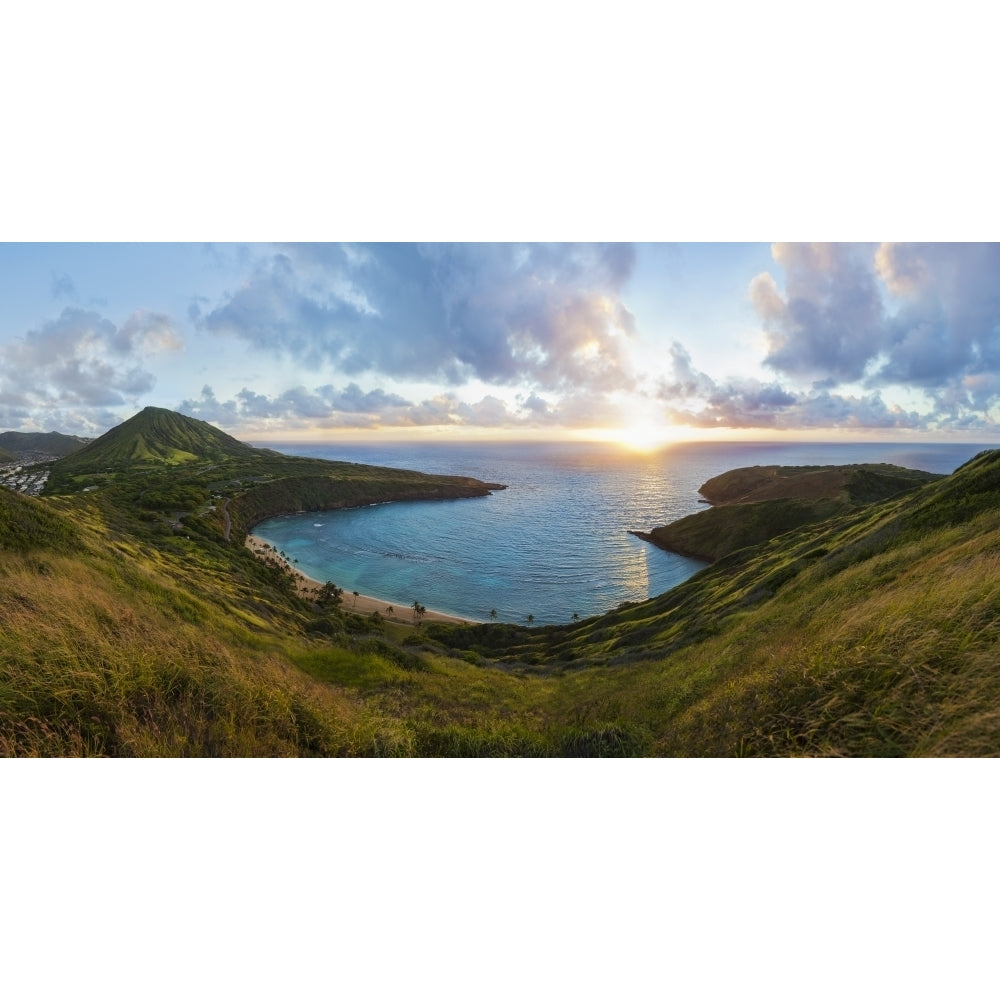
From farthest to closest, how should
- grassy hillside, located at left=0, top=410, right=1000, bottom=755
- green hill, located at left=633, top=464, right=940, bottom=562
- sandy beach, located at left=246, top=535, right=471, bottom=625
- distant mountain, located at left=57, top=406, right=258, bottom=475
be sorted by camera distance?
distant mountain, located at left=57, top=406, right=258, bottom=475 → green hill, located at left=633, top=464, right=940, bottom=562 → sandy beach, located at left=246, top=535, right=471, bottom=625 → grassy hillside, located at left=0, top=410, right=1000, bottom=755

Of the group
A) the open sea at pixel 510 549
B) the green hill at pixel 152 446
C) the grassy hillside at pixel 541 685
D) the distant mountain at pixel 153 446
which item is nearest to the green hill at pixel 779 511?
the open sea at pixel 510 549

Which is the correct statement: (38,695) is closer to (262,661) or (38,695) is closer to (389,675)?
(262,661)

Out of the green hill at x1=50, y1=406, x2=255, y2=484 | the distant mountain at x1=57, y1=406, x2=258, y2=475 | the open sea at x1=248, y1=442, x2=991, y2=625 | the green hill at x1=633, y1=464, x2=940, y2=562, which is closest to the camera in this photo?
the open sea at x1=248, y1=442, x2=991, y2=625

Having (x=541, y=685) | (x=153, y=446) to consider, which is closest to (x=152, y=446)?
(x=153, y=446)

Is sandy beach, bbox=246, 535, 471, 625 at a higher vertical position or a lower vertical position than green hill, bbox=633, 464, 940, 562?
lower

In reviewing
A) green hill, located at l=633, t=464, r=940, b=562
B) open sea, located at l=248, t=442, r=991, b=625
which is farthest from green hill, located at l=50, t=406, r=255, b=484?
green hill, located at l=633, t=464, r=940, b=562

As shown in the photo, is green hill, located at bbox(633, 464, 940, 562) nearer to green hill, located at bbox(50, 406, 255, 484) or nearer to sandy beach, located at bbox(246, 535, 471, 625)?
sandy beach, located at bbox(246, 535, 471, 625)

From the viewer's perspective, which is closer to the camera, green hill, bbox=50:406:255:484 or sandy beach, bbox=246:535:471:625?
sandy beach, bbox=246:535:471:625

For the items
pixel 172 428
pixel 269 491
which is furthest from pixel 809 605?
pixel 172 428
